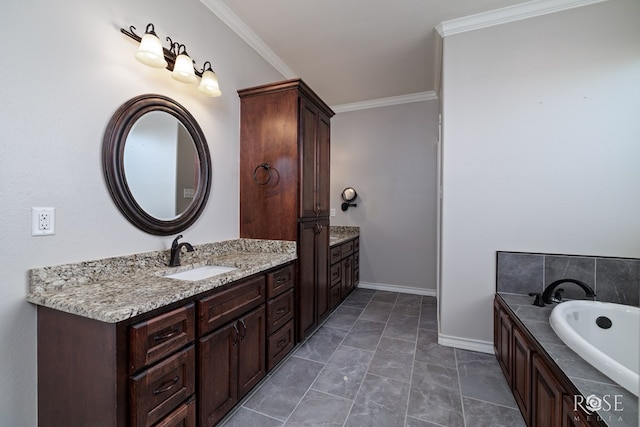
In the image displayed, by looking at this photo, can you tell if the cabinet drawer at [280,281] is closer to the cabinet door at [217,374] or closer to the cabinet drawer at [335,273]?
the cabinet door at [217,374]

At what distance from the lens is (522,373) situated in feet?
5.13

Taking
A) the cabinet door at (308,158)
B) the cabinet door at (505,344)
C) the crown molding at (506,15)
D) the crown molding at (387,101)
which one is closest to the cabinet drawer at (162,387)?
the cabinet door at (308,158)

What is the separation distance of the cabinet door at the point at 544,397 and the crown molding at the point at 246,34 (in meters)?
3.11

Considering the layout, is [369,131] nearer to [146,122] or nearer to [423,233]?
[423,233]

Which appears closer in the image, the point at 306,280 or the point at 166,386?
the point at 166,386

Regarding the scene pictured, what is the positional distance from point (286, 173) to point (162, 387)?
157 cm

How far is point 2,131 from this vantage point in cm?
107

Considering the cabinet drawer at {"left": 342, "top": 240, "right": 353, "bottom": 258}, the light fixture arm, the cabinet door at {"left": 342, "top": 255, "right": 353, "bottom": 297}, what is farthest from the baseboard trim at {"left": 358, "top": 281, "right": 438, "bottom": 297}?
the light fixture arm

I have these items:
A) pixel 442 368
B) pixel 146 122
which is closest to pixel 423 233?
pixel 442 368

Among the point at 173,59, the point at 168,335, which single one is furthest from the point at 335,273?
the point at 173,59

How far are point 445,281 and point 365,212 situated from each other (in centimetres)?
181

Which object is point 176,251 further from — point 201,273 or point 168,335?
point 168,335

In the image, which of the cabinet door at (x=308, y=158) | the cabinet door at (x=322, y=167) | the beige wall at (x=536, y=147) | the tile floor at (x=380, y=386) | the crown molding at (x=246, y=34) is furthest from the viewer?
the cabinet door at (x=322, y=167)

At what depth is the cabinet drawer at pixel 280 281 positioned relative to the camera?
6.16 ft
